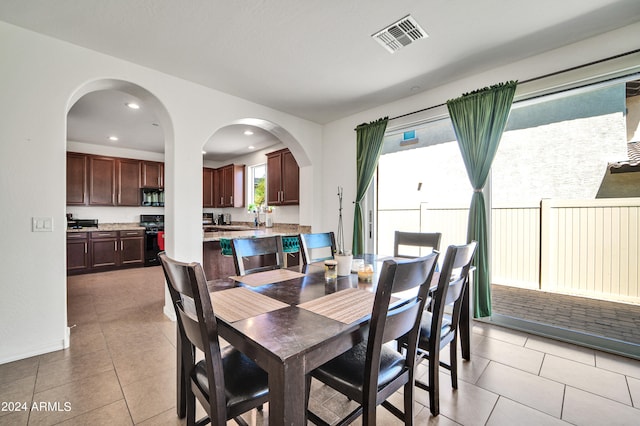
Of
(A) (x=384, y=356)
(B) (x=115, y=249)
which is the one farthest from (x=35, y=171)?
(B) (x=115, y=249)

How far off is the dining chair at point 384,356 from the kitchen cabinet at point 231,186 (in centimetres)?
562

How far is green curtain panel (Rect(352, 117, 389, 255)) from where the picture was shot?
12.1 ft

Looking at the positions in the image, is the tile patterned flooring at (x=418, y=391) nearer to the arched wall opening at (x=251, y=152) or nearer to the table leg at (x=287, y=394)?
the table leg at (x=287, y=394)

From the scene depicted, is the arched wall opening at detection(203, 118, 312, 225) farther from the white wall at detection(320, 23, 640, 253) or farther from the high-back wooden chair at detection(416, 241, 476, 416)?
the high-back wooden chair at detection(416, 241, 476, 416)

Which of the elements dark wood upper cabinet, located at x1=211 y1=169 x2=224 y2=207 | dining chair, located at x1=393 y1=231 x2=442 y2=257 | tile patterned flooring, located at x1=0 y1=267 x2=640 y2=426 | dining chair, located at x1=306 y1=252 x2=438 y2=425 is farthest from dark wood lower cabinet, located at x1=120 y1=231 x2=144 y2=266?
dining chair, located at x1=306 y1=252 x2=438 y2=425

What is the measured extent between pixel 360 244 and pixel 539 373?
7.48 ft

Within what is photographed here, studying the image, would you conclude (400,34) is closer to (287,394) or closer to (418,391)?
(287,394)

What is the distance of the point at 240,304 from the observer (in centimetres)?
125

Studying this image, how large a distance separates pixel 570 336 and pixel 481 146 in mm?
1937

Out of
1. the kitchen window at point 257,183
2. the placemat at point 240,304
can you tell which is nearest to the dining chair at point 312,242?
the placemat at point 240,304

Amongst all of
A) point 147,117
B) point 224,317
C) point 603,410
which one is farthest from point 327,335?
point 147,117

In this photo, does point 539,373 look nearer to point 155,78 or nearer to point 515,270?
point 515,270

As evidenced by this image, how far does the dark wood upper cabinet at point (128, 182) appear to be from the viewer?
19.1ft

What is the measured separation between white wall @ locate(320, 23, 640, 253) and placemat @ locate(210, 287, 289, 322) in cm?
285
